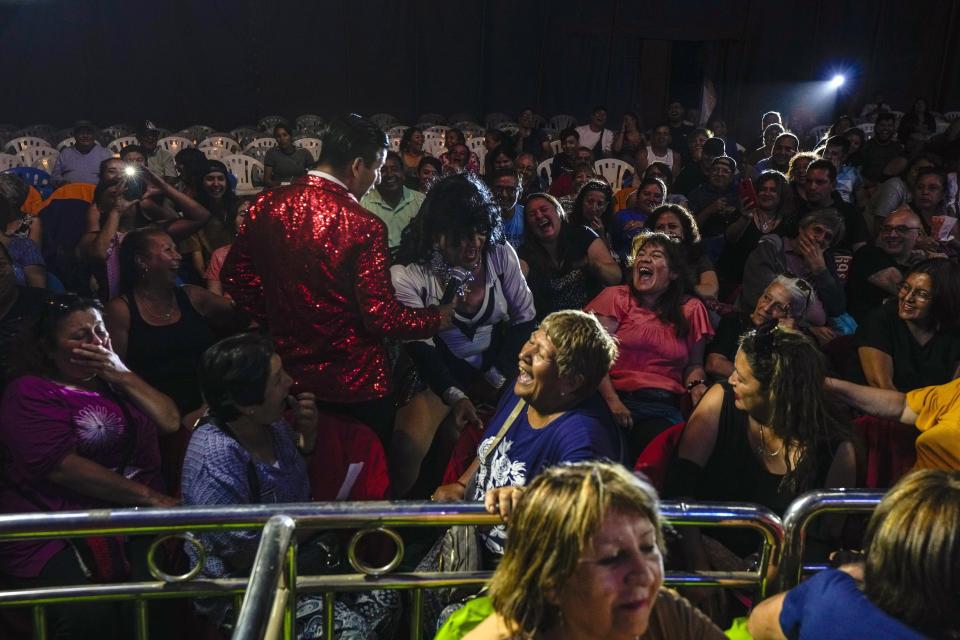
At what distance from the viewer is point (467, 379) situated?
325 cm

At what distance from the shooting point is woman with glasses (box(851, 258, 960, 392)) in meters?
3.02

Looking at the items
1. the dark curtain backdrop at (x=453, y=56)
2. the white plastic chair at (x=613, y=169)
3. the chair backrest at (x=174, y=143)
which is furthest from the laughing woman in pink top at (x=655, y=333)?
the dark curtain backdrop at (x=453, y=56)

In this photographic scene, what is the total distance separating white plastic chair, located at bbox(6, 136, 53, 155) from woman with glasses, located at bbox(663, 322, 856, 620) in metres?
9.31

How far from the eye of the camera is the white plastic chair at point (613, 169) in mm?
8953

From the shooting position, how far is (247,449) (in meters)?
2.26

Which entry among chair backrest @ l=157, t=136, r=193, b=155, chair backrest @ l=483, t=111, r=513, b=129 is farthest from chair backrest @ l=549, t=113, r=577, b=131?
chair backrest @ l=157, t=136, r=193, b=155

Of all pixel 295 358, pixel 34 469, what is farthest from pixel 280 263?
pixel 34 469

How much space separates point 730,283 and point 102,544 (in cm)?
358

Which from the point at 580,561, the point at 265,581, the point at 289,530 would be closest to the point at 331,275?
the point at 289,530

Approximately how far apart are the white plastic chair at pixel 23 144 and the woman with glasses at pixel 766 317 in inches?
343

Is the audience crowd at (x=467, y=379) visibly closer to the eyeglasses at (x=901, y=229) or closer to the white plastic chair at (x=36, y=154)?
the eyeglasses at (x=901, y=229)

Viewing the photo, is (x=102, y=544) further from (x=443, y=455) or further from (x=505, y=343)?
(x=505, y=343)

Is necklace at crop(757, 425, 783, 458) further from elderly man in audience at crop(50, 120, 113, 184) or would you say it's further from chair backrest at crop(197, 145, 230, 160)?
chair backrest at crop(197, 145, 230, 160)

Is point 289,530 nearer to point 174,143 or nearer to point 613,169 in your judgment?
point 613,169
